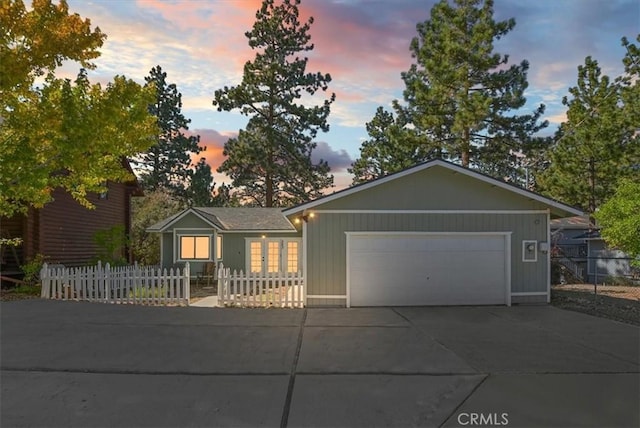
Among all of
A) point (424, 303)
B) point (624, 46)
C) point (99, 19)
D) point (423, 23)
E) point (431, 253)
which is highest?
point (423, 23)

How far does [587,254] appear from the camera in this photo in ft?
81.5

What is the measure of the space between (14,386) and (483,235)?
34.3ft

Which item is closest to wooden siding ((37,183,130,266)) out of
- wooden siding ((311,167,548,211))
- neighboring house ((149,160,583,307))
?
neighboring house ((149,160,583,307))

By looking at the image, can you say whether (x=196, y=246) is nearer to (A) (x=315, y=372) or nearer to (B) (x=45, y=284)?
(B) (x=45, y=284)

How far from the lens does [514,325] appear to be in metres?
9.17

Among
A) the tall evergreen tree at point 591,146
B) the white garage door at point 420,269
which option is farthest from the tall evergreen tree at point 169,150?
the white garage door at point 420,269

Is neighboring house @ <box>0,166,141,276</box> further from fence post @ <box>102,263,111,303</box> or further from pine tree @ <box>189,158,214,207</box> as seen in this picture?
pine tree @ <box>189,158,214,207</box>

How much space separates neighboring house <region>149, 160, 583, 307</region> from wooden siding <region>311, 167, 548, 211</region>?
3cm

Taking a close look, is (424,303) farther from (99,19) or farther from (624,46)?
(624,46)

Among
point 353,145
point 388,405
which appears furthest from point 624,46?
point 388,405

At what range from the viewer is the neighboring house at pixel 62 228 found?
1521cm

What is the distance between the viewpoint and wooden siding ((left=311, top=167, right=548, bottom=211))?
39.1 feet

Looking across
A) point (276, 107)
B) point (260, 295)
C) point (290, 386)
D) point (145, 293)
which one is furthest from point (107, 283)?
point (276, 107)

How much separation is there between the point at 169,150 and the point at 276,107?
376 inches
